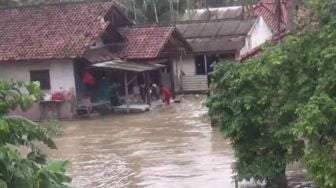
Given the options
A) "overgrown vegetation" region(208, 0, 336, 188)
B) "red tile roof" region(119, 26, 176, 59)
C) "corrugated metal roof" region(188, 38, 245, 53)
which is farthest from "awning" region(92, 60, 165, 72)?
"overgrown vegetation" region(208, 0, 336, 188)

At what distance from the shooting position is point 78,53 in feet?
84.7

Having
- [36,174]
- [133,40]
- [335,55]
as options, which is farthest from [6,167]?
[133,40]

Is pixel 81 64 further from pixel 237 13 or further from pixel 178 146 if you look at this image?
pixel 237 13

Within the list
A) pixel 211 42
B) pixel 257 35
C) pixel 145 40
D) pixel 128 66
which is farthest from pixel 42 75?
pixel 257 35

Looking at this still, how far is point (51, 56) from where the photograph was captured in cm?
2630

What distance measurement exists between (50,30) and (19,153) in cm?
2413

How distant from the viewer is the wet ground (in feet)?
45.1

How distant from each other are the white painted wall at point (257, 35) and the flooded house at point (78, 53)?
480 centimetres

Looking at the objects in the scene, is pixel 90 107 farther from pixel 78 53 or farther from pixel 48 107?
pixel 78 53

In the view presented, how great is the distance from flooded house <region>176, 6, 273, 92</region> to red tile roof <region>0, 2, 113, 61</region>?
20.2 feet

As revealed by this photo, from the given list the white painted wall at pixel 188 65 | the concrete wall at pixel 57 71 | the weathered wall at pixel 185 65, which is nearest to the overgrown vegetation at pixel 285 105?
the concrete wall at pixel 57 71

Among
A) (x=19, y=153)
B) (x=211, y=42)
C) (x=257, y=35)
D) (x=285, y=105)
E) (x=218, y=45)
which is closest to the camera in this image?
(x=19, y=153)

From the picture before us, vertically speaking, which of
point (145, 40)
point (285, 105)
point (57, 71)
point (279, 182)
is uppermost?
point (145, 40)

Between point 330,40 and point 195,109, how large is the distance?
55.9 feet
